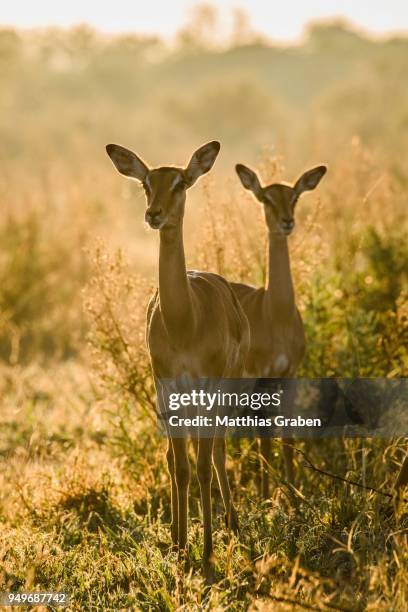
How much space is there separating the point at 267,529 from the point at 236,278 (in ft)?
7.87

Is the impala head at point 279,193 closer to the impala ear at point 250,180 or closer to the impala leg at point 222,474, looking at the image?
the impala ear at point 250,180

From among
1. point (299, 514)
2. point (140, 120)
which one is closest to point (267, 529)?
point (299, 514)

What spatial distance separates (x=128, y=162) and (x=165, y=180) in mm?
434

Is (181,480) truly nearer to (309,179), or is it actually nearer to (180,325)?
(180,325)

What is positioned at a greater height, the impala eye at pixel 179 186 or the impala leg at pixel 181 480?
the impala eye at pixel 179 186

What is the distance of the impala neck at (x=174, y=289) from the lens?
15.5 ft

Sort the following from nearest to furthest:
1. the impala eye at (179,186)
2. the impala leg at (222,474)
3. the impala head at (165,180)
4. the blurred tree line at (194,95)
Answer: the impala head at (165,180) → the impala eye at (179,186) → the impala leg at (222,474) → the blurred tree line at (194,95)

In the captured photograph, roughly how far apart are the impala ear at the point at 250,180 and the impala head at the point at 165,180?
999 mm

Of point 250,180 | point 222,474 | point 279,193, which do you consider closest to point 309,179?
point 279,193

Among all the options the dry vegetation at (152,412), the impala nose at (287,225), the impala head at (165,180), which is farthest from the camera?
the impala nose at (287,225)

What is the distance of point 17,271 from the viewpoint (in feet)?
35.3

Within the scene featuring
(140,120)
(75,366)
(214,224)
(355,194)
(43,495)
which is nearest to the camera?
(43,495)

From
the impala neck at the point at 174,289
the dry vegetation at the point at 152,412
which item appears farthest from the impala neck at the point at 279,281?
the impala neck at the point at 174,289

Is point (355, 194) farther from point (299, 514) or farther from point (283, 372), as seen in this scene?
point (299, 514)
